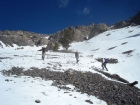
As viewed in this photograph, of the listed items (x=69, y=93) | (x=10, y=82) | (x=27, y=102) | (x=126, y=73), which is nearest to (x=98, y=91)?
(x=69, y=93)

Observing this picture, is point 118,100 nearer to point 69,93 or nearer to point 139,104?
point 139,104

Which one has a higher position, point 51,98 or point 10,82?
point 10,82

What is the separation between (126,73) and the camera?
26.9 metres

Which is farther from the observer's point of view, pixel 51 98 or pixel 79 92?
pixel 79 92

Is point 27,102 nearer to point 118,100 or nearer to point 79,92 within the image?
point 79,92

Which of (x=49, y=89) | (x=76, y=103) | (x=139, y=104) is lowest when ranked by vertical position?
(x=139, y=104)

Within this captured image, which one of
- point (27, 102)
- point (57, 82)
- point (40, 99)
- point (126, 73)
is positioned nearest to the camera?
point (27, 102)

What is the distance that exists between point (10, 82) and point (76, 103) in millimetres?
6204

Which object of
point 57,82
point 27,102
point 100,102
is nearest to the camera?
point 27,102

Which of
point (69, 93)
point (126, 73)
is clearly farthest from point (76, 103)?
point (126, 73)

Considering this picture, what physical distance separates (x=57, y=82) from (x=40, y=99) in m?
4.43

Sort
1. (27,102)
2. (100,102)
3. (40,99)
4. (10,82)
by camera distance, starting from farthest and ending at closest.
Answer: (10,82), (100,102), (40,99), (27,102)

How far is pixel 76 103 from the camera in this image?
10.5 metres

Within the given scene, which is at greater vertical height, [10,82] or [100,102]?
[10,82]
